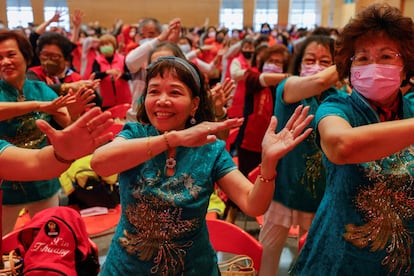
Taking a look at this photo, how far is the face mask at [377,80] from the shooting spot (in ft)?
4.44

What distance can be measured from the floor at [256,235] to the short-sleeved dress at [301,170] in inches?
39.1

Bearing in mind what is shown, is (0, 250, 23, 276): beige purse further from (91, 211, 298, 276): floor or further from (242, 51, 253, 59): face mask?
(242, 51, 253, 59): face mask

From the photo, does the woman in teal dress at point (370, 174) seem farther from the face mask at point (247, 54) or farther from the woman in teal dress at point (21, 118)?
the face mask at point (247, 54)

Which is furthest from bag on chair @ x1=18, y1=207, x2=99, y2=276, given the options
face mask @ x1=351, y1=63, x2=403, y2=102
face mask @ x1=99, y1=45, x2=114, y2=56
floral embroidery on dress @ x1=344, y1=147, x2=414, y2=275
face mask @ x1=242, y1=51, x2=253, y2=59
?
face mask @ x1=99, y1=45, x2=114, y2=56

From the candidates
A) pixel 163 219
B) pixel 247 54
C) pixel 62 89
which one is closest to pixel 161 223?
pixel 163 219

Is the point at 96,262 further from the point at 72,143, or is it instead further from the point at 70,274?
the point at 72,143

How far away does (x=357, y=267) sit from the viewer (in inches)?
53.3

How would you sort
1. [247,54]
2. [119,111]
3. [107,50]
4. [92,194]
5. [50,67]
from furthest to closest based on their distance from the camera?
1. [107,50]
2. [247,54]
3. [119,111]
4. [92,194]
5. [50,67]

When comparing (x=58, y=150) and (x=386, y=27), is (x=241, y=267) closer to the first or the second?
(x=58, y=150)

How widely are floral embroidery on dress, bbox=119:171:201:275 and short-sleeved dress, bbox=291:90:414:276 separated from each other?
475mm

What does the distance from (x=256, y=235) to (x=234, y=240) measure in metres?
1.74

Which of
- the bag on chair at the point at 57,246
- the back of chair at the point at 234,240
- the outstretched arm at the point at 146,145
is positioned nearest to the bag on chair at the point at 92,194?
the bag on chair at the point at 57,246

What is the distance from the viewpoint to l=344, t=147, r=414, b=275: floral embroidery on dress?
130 cm

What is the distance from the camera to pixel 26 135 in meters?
2.26
